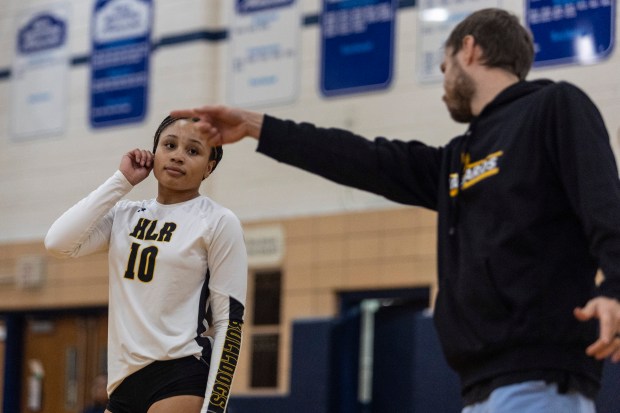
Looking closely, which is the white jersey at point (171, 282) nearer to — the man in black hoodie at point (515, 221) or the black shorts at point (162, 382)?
the black shorts at point (162, 382)

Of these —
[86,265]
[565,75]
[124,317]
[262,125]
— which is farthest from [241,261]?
[86,265]

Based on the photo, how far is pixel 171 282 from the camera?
3.66 metres

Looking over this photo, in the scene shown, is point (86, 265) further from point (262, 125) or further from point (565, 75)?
point (262, 125)

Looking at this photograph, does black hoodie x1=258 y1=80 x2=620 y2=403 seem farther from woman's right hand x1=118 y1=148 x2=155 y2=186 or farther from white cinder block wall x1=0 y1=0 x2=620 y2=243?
white cinder block wall x1=0 y1=0 x2=620 y2=243

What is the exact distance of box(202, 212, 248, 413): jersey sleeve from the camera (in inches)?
143

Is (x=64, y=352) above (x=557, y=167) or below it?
below

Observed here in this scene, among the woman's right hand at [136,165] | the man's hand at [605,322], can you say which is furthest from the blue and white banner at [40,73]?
the man's hand at [605,322]

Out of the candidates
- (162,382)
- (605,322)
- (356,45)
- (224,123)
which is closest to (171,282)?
(162,382)

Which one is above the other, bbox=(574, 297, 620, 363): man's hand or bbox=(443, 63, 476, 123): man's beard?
bbox=(443, 63, 476, 123): man's beard

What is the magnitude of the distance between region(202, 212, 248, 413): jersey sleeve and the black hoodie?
819mm

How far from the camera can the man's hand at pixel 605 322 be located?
2635mm

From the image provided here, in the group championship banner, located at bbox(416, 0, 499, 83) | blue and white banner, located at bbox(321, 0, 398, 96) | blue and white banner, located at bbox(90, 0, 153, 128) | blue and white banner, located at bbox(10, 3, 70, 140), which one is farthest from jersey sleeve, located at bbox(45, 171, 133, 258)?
blue and white banner, located at bbox(10, 3, 70, 140)

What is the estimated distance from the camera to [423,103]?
32.9ft

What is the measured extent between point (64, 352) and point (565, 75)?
6.07 metres
